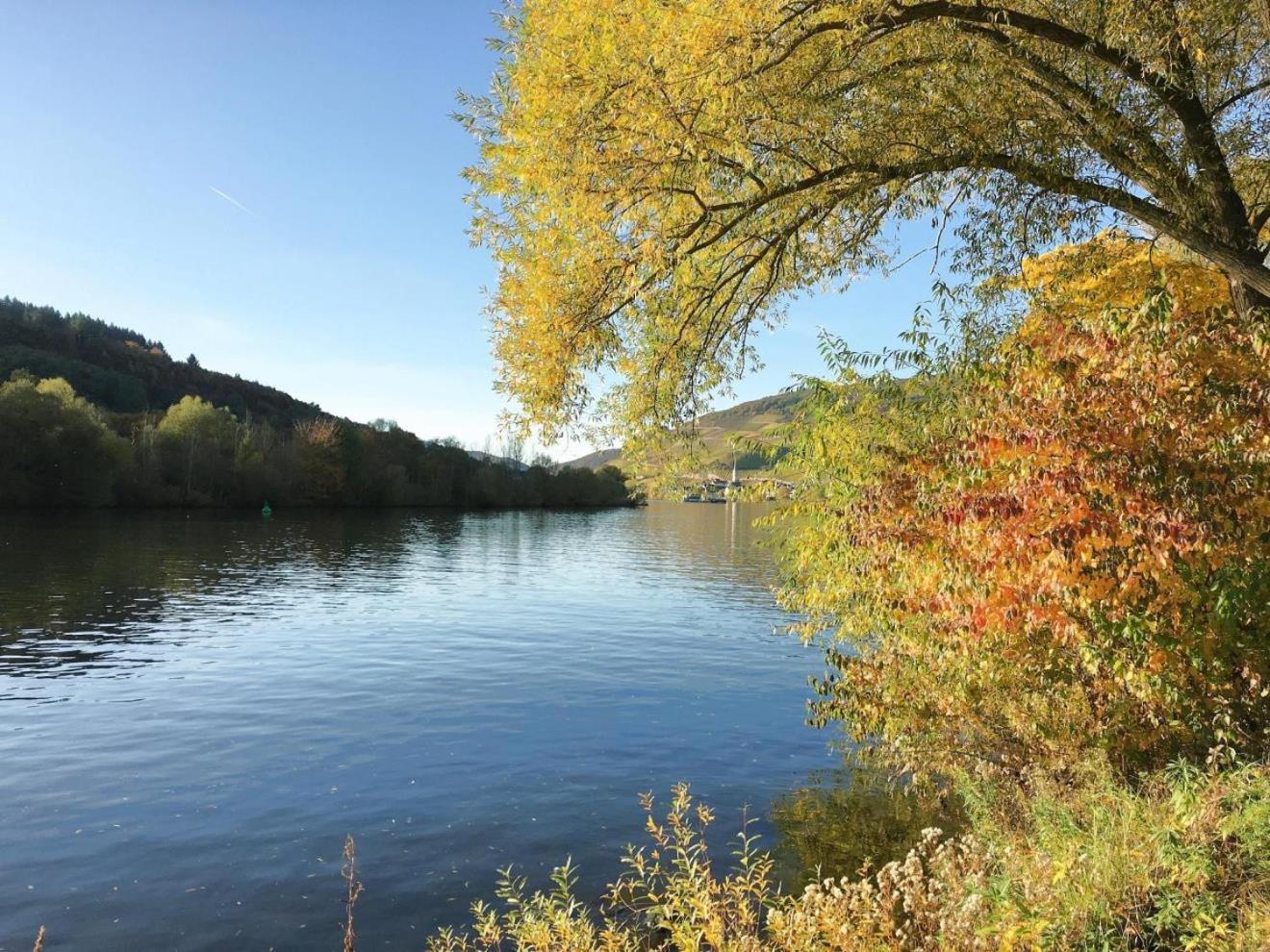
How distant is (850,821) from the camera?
12.4m

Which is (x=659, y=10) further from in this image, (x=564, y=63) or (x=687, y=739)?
(x=687, y=739)

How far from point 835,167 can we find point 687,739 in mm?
11492

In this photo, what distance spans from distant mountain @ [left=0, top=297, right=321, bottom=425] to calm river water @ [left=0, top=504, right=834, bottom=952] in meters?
104

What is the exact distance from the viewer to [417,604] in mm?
34938

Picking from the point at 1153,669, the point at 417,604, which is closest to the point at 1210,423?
the point at 1153,669

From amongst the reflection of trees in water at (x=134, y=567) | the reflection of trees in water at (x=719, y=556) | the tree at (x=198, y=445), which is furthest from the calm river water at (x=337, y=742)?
the tree at (x=198, y=445)

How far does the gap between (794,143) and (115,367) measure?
601 ft

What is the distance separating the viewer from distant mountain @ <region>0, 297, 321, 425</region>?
5325 inches

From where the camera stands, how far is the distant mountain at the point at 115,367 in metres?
135

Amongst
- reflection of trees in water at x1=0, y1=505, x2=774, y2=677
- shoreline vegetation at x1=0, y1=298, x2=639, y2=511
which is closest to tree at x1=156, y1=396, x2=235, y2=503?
shoreline vegetation at x1=0, y1=298, x2=639, y2=511

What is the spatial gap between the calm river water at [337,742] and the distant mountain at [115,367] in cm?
10363

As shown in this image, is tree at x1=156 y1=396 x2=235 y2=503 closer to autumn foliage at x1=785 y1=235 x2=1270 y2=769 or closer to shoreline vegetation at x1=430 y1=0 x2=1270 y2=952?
shoreline vegetation at x1=430 y1=0 x2=1270 y2=952

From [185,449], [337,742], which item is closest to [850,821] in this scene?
[337,742]

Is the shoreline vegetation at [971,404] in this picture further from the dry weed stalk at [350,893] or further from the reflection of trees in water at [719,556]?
the reflection of trees in water at [719,556]
